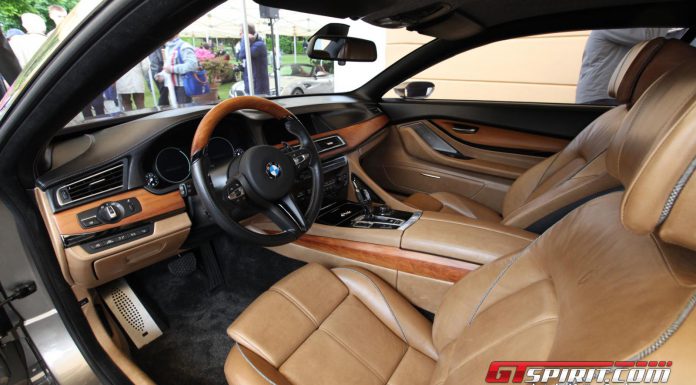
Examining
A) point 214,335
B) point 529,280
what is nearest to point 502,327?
point 529,280

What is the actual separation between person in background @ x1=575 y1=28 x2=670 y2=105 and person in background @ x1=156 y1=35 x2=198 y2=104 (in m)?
3.47

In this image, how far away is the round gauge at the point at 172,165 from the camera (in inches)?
50.3

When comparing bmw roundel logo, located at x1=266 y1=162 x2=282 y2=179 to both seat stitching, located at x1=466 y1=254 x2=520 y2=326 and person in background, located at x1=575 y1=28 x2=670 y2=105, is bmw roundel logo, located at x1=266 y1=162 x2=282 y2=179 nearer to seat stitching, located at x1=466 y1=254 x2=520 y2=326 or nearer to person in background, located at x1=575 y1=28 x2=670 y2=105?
seat stitching, located at x1=466 y1=254 x2=520 y2=326

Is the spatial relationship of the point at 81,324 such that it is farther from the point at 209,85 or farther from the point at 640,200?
the point at 209,85

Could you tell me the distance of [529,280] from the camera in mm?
805

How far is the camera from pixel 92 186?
1088 millimetres

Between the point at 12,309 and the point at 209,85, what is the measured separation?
3446 mm

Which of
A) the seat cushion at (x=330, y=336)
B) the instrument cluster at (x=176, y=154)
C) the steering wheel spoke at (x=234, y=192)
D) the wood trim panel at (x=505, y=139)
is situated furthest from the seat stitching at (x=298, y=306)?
the wood trim panel at (x=505, y=139)

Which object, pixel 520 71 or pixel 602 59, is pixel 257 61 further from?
pixel 602 59

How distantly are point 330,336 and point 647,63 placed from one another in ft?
3.68

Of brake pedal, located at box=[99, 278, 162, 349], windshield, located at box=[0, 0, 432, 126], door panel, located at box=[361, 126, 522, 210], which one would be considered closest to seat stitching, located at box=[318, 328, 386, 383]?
brake pedal, located at box=[99, 278, 162, 349]

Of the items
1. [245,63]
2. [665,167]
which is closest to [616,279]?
[665,167]

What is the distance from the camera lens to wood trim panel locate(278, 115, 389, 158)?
1854mm

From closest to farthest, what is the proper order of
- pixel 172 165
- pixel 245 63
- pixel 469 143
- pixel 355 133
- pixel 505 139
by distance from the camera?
pixel 172 165 → pixel 355 133 → pixel 505 139 → pixel 469 143 → pixel 245 63
